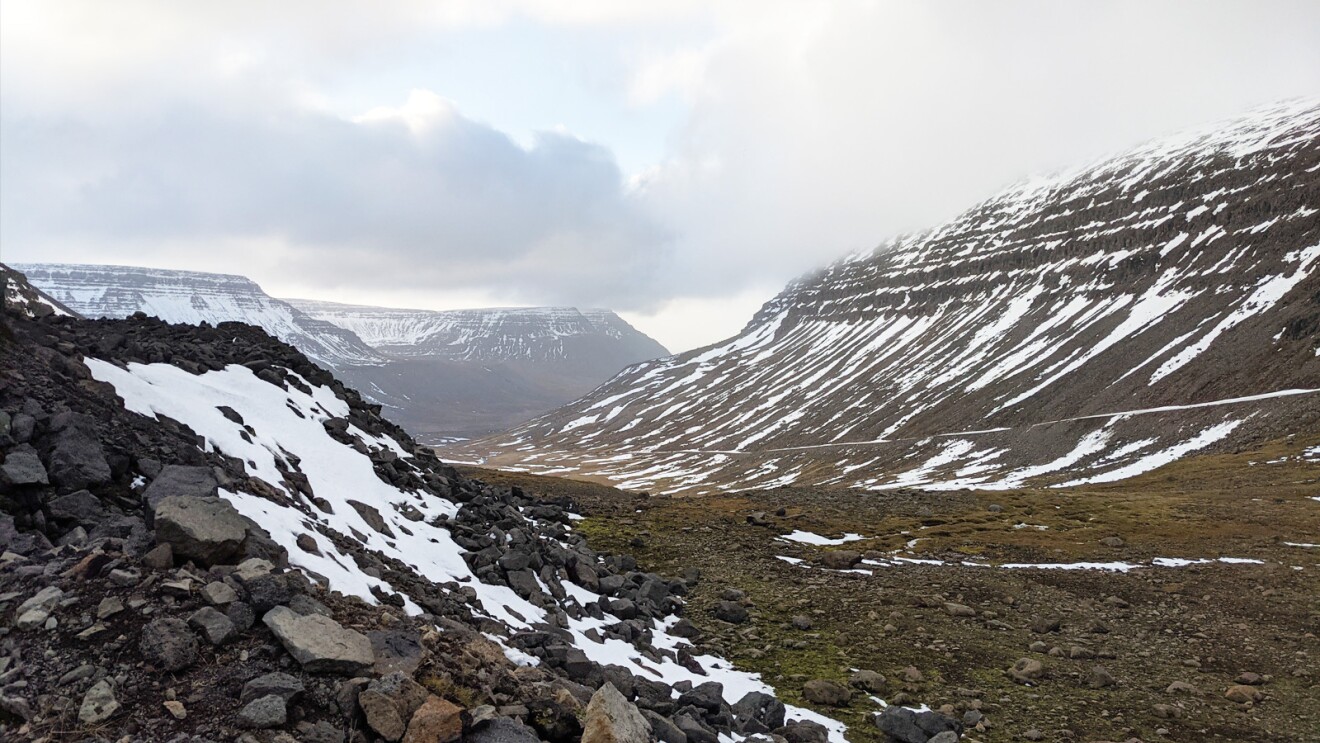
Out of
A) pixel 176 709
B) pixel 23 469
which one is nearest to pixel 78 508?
pixel 23 469

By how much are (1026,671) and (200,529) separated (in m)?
19.9

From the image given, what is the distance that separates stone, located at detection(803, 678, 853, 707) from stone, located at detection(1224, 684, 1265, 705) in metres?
9.64

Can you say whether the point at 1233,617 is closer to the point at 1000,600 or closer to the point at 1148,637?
the point at 1148,637

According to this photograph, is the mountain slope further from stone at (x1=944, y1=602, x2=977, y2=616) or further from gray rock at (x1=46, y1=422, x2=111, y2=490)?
stone at (x1=944, y1=602, x2=977, y2=616)

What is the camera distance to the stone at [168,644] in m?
8.73

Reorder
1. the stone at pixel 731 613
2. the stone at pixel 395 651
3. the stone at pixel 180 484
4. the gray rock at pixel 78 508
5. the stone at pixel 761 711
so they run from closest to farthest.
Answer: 1. the stone at pixel 395 651
2. the gray rock at pixel 78 508
3. the stone at pixel 180 484
4. the stone at pixel 761 711
5. the stone at pixel 731 613

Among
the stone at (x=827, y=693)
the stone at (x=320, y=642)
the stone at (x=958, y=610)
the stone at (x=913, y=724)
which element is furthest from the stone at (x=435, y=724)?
the stone at (x=958, y=610)

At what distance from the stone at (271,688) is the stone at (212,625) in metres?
0.94

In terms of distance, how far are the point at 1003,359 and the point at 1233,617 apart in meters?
169

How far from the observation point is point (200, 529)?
35.7 feet

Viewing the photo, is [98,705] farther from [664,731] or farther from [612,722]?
[664,731]

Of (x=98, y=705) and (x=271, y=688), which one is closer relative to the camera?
(x=98, y=705)

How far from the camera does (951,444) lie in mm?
136250

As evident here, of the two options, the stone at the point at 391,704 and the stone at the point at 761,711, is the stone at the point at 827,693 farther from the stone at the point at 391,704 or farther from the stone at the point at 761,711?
the stone at the point at 391,704
